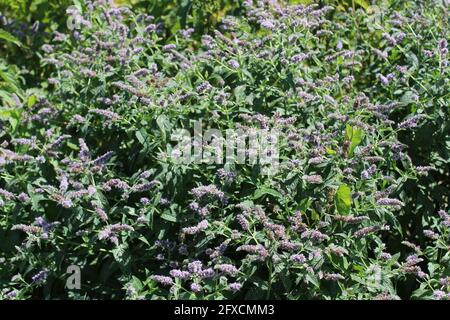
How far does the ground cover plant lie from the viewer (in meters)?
3.82

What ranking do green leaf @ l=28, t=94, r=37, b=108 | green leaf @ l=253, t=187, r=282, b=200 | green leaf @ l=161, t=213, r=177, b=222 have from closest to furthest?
green leaf @ l=253, t=187, r=282, b=200 → green leaf @ l=161, t=213, r=177, b=222 → green leaf @ l=28, t=94, r=37, b=108

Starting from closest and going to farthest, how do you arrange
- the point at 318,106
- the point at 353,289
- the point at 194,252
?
the point at 353,289
the point at 194,252
the point at 318,106

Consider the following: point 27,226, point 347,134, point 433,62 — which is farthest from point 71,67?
point 433,62

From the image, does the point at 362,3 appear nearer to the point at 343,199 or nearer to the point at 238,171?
the point at 238,171

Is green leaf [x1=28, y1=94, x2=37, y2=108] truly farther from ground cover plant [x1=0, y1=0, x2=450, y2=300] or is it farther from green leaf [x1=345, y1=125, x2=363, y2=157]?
green leaf [x1=345, y1=125, x2=363, y2=157]

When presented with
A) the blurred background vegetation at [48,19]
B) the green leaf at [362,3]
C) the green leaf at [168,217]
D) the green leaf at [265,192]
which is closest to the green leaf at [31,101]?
the blurred background vegetation at [48,19]

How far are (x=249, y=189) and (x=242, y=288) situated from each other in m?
0.49

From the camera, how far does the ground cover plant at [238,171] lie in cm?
382

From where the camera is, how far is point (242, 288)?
13.0 ft

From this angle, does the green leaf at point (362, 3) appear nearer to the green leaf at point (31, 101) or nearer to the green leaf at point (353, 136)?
the green leaf at point (353, 136)

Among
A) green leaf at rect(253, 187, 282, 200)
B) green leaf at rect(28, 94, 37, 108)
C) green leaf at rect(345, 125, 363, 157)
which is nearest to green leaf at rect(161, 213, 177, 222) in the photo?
green leaf at rect(253, 187, 282, 200)

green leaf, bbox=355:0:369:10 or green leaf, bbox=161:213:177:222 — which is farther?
green leaf, bbox=355:0:369:10

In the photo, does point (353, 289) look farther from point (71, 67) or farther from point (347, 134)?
point (71, 67)

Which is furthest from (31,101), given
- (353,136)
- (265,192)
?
(353,136)
